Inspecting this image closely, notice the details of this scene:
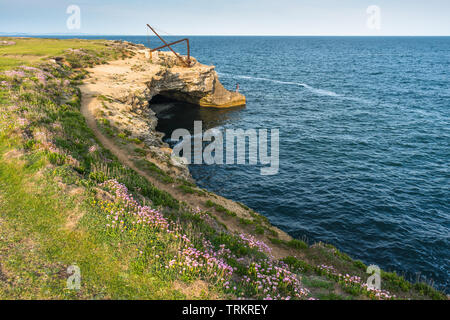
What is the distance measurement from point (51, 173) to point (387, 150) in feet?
151

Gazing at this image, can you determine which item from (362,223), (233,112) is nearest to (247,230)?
(362,223)

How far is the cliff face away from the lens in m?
57.5

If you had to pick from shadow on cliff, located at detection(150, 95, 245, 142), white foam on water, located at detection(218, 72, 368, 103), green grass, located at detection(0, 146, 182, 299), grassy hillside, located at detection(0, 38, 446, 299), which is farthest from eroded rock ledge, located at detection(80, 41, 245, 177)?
white foam on water, located at detection(218, 72, 368, 103)

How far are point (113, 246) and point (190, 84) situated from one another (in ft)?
176

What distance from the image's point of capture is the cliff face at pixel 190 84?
188ft

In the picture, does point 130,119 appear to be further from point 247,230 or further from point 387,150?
point 387,150

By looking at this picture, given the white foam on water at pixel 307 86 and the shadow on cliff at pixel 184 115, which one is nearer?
the shadow on cliff at pixel 184 115

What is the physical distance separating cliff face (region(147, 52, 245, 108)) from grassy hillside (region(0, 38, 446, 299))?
38418mm

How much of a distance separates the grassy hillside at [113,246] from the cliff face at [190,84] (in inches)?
1513

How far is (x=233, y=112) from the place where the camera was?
206 ft

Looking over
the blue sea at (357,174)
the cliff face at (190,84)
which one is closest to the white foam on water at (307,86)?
the blue sea at (357,174)

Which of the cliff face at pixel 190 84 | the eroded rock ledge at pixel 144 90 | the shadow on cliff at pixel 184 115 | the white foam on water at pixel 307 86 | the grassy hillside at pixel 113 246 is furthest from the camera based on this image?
the white foam on water at pixel 307 86

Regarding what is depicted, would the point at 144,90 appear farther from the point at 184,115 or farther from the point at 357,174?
the point at 357,174

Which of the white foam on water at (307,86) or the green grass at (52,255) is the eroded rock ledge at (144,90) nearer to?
the green grass at (52,255)
